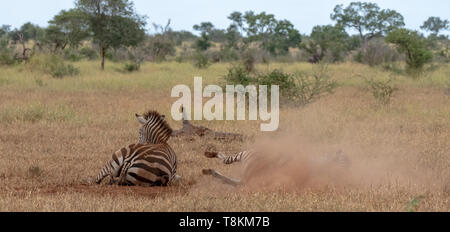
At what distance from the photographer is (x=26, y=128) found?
10531 mm

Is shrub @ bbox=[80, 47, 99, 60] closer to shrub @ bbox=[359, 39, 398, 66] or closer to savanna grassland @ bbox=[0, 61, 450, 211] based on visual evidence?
shrub @ bbox=[359, 39, 398, 66]

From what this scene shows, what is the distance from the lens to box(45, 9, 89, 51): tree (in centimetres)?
3048

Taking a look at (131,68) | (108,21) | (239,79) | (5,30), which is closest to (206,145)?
(239,79)

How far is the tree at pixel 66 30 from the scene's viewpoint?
30.5 metres

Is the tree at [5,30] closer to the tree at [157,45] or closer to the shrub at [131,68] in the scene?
the tree at [157,45]

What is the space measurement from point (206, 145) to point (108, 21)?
20.4 metres

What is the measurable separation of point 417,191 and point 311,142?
12.4 ft

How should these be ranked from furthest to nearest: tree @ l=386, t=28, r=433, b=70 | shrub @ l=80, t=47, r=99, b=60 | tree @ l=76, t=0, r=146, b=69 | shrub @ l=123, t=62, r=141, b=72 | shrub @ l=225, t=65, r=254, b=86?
shrub @ l=80, t=47, r=99, b=60
tree @ l=76, t=0, r=146, b=69
shrub @ l=123, t=62, r=141, b=72
tree @ l=386, t=28, r=433, b=70
shrub @ l=225, t=65, r=254, b=86

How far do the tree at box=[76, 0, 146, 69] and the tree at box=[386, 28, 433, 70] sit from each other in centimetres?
1274

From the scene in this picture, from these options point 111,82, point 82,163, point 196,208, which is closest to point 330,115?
point 82,163

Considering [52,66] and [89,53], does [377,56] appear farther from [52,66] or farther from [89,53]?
[89,53]

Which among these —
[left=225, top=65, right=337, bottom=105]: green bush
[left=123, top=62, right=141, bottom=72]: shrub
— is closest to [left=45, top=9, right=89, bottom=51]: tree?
[left=123, top=62, right=141, bottom=72]: shrub

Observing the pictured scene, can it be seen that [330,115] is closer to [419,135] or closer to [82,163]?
[419,135]

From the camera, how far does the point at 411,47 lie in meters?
24.3
